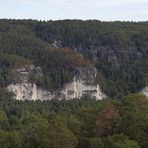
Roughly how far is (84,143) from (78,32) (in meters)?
108

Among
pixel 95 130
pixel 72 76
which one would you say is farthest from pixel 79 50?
pixel 95 130

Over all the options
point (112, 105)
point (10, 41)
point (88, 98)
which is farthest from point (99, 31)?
point (112, 105)

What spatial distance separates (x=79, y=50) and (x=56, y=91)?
25.4 m

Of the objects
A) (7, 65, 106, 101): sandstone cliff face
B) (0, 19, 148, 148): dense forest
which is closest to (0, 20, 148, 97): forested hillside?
(0, 19, 148, 148): dense forest

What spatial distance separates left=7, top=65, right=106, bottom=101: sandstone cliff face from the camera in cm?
12188

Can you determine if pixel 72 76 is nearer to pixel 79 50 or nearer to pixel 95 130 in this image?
pixel 79 50

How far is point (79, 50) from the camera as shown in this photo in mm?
148750

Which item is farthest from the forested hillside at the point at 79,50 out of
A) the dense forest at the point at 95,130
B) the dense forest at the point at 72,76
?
the dense forest at the point at 95,130

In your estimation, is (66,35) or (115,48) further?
(66,35)

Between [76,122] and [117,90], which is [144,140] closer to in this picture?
[76,122]

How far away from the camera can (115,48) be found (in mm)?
146000

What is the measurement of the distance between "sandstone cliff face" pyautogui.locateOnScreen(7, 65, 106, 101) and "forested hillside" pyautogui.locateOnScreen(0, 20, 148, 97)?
4.52ft

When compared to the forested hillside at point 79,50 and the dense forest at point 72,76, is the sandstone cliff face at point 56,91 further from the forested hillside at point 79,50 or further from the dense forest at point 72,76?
the forested hillside at point 79,50

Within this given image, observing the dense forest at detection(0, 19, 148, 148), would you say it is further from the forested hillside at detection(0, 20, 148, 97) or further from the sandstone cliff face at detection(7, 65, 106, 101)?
the sandstone cliff face at detection(7, 65, 106, 101)
